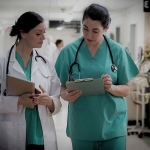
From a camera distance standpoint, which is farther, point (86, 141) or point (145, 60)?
point (145, 60)

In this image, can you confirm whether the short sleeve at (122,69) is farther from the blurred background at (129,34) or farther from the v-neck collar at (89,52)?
the blurred background at (129,34)

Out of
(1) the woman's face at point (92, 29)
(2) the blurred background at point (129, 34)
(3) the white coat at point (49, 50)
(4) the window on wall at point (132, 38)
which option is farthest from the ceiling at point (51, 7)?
(1) the woman's face at point (92, 29)

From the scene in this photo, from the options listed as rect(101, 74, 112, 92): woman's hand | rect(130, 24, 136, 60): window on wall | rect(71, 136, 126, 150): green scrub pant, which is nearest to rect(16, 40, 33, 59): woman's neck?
rect(101, 74, 112, 92): woman's hand

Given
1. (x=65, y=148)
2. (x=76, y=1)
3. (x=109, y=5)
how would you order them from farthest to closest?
1. (x=76, y=1)
2. (x=109, y=5)
3. (x=65, y=148)

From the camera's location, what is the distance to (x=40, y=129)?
145cm

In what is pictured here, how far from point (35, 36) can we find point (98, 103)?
62cm

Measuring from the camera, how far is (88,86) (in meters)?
1.33

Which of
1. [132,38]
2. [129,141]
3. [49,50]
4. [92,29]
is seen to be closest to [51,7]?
[49,50]

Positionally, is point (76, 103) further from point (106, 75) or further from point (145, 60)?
point (145, 60)

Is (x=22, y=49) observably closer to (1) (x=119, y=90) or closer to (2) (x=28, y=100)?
(2) (x=28, y=100)

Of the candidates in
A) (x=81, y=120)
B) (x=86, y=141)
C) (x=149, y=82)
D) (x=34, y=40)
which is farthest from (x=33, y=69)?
(x=149, y=82)

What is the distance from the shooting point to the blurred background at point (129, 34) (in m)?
3.76

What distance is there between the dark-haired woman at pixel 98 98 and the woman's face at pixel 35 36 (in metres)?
0.21

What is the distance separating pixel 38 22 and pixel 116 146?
99cm
